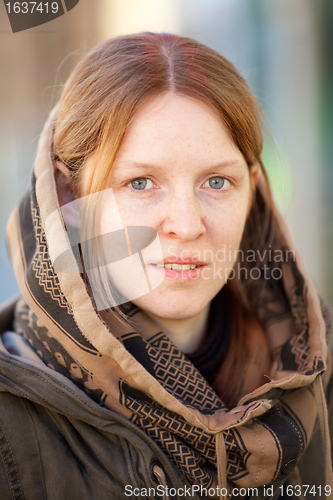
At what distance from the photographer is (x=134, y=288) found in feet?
3.40

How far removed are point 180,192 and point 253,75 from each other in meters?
1.94

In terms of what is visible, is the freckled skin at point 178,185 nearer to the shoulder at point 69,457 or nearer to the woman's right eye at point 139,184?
the woman's right eye at point 139,184

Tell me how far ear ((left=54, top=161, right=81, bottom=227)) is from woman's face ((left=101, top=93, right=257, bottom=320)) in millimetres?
91

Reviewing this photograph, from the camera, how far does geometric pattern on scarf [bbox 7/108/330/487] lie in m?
0.94

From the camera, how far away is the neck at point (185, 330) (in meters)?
1.16

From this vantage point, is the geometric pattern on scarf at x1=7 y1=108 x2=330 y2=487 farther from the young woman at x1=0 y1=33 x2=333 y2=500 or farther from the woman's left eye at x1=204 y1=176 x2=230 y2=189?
the woman's left eye at x1=204 y1=176 x2=230 y2=189

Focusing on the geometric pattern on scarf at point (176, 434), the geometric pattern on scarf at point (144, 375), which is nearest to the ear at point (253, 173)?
the geometric pattern on scarf at point (144, 375)

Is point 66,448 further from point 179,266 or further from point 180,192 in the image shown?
point 180,192

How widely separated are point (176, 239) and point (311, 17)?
2213 mm

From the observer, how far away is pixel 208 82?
1.01 meters

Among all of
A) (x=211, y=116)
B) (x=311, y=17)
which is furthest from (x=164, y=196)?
(x=311, y=17)

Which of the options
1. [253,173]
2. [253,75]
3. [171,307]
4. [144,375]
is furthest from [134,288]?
[253,75]

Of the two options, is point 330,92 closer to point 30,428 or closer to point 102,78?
Answer: point 102,78

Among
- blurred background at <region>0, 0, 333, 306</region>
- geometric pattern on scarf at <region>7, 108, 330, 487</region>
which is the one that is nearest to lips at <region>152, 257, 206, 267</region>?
geometric pattern on scarf at <region>7, 108, 330, 487</region>
